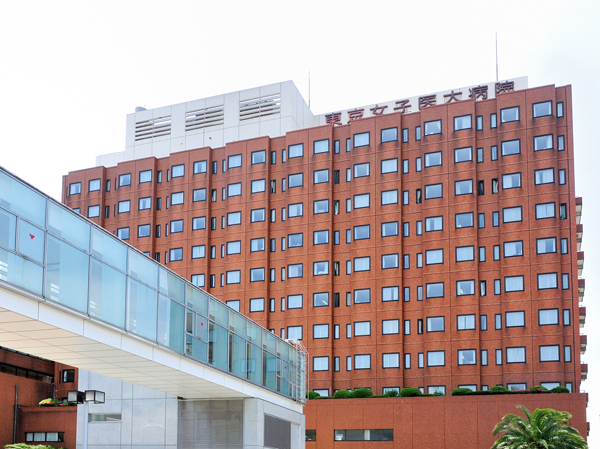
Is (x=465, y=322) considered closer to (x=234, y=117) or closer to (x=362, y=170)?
(x=362, y=170)

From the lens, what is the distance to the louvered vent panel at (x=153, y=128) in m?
86.6

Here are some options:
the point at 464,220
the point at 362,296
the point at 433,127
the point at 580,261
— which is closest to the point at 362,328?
the point at 362,296

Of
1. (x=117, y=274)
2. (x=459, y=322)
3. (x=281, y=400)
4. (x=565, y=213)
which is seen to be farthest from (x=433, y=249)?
(x=117, y=274)

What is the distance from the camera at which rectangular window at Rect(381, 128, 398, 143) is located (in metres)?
70.4

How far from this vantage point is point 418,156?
6938cm

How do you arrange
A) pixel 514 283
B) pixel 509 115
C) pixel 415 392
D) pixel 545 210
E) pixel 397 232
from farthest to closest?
pixel 397 232
pixel 509 115
pixel 545 210
pixel 514 283
pixel 415 392

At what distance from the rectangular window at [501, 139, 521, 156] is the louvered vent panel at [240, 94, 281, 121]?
78.9 feet

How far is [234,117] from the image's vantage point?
271ft

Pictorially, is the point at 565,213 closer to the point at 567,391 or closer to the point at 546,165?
the point at 546,165

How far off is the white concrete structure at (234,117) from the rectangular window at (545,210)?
1439cm

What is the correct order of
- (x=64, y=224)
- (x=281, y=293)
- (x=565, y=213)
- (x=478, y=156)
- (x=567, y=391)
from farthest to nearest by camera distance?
(x=281, y=293) → (x=478, y=156) → (x=565, y=213) → (x=567, y=391) → (x=64, y=224)

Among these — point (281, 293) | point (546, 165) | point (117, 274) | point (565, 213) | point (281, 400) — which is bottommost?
point (281, 400)

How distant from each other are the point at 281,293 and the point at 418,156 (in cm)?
1712

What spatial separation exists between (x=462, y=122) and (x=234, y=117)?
82.7 ft
